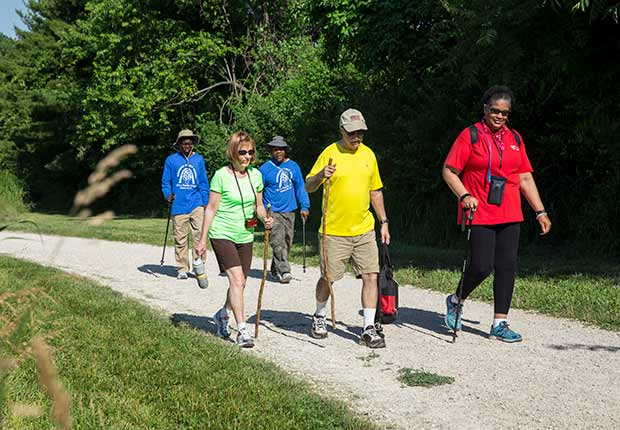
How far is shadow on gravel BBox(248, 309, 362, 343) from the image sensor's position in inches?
287

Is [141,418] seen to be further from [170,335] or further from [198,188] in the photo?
[198,188]

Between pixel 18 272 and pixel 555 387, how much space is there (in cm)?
815

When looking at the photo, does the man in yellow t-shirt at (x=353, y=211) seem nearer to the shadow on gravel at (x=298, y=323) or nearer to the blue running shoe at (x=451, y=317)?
the shadow on gravel at (x=298, y=323)

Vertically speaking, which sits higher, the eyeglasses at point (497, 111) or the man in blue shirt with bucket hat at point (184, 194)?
the eyeglasses at point (497, 111)

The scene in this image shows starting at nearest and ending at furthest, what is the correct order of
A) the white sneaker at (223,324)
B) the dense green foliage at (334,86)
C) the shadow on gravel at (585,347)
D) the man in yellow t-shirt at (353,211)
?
the shadow on gravel at (585,347) → the man in yellow t-shirt at (353,211) → the white sneaker at (223,324) → the dense green foliage at (334,86)

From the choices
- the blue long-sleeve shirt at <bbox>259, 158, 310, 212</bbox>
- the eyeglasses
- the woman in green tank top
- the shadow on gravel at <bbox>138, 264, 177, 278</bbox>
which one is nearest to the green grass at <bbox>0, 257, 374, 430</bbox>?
the woman in green tank top

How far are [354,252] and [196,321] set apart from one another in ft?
7.06

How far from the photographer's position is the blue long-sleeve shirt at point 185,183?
1106 cm

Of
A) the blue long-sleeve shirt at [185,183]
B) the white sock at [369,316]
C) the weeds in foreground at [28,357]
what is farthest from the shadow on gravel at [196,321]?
the weeds in foreground at [28,357]

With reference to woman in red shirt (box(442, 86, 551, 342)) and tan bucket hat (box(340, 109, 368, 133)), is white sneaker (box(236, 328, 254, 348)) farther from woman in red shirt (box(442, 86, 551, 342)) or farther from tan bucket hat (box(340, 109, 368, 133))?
tan bucket hat (box(340, 109, 368, 133))

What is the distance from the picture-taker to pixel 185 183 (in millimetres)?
11062

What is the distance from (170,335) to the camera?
682 centimetres

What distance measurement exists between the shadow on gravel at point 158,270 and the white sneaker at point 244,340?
197 inches

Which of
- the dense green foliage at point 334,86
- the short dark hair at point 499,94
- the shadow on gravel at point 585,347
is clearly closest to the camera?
the shadow on gravel at point 585,347
